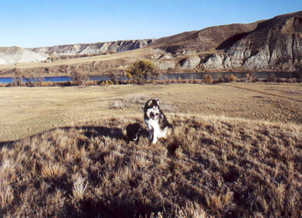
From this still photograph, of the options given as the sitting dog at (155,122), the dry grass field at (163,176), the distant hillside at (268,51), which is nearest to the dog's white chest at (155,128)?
the sitting dog at (155,122)

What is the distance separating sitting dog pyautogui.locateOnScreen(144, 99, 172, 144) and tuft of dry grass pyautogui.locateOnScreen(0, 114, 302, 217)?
10.6 inches

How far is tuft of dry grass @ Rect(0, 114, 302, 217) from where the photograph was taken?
2.80 meters

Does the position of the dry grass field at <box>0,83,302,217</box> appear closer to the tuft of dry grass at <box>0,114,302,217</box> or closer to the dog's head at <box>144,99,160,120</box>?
the tuft of dry grass at <box>0,114,302,217</box>

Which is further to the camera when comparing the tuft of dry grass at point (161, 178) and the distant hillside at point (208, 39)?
the distant hillside at point (208, 39)

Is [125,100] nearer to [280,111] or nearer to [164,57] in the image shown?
[280,111]

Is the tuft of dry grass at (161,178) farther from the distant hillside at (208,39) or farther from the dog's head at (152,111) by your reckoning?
the distant hillside at (208,39)

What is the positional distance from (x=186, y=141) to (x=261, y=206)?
110 inches

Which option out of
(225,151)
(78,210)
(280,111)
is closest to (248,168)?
(225,151)

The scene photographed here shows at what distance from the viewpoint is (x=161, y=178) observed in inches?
143

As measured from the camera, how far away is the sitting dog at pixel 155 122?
5.02m

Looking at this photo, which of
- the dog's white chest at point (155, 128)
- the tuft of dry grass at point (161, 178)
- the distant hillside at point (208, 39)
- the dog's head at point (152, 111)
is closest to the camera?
the tuft of dry grass at point (161, 178)

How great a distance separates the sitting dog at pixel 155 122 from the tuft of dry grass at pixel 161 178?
0.27 meters

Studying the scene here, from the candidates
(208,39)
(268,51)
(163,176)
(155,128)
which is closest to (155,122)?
(155,128)

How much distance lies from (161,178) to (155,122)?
1893mm
